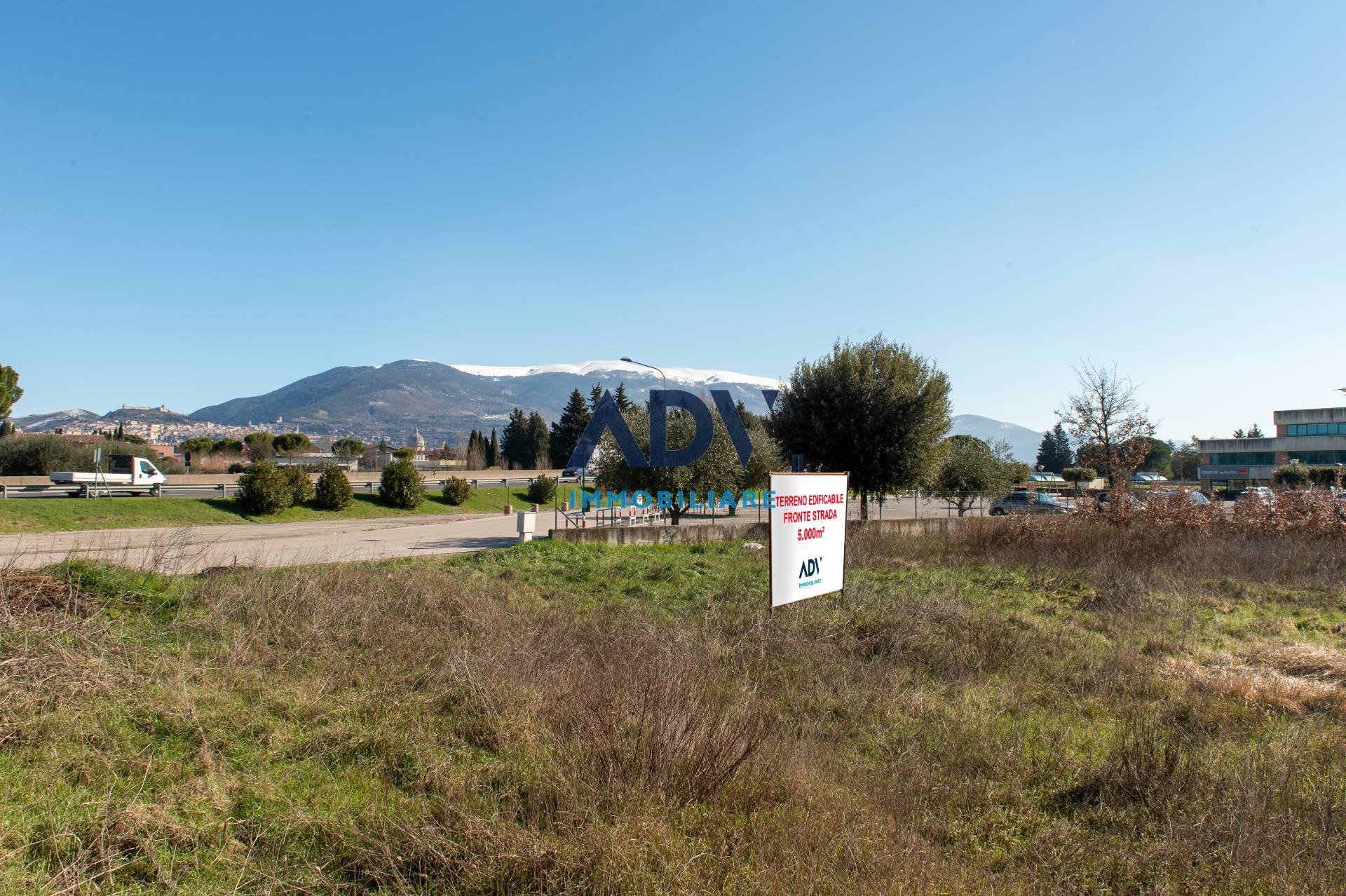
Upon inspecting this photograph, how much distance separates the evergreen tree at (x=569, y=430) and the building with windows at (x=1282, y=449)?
200 ft

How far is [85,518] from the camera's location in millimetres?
25531

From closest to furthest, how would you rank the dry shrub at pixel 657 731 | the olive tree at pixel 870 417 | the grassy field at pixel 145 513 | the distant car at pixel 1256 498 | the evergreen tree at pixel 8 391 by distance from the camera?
the dry shrub at pixel 657 731 < the distant car at pixel 1256 498 < the grassy field at pixel 145 513 < the olive tree at pixel 870 417 < the evergreen tree at pixel 8 391

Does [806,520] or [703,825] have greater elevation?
[806,520]

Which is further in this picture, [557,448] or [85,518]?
[557,448]

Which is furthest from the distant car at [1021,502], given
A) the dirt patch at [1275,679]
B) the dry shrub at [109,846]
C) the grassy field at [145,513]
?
the dry shrub at [109,846]

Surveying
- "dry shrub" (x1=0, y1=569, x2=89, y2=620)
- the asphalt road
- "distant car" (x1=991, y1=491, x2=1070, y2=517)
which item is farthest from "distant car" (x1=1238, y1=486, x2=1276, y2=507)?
"dry shrub" (x1=0, y1=569, x2=89, y2=620)

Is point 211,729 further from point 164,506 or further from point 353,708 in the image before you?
point 164,506

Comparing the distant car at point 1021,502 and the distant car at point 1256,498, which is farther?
the distant car at point 1021,502

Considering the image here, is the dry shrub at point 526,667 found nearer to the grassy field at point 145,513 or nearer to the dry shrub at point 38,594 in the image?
the dry shrub at point 38,594

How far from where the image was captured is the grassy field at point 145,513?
24625 mm

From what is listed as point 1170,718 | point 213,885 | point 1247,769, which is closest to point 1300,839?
point 1247,769

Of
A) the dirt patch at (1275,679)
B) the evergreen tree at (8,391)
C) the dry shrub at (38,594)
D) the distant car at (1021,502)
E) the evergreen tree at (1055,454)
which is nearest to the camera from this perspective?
the dirt patch at (1275,679)

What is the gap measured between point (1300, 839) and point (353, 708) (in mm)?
6294

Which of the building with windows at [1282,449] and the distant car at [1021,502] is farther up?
the building with windows at [1282,449]
